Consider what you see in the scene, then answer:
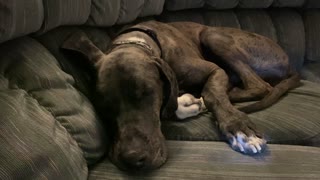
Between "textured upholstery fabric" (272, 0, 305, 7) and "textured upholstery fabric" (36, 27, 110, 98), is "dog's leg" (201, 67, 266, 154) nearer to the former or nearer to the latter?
"textured upholstery fabric" (36, 27, 110, 98)

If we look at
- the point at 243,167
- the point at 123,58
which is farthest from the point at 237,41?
the point at 243,167

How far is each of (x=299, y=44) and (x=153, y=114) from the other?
5.04 ft

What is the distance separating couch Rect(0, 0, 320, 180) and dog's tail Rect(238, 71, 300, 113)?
0.03m

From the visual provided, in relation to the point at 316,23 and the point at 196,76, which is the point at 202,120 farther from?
the point at 316,23

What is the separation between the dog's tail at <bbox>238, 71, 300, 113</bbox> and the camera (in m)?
2.09

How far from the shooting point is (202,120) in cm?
199

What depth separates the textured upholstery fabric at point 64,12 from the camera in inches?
65.8

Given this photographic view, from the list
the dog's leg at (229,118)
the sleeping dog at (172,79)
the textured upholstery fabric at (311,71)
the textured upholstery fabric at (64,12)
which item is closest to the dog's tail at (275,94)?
the sleeping dog at (172,79)

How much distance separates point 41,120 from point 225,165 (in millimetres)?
606

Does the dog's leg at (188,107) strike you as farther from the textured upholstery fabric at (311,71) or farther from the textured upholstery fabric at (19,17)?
the textured upholstery fabric at (311,71)

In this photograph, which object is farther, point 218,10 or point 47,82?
point 218,10

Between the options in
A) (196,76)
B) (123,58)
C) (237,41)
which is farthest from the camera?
(237,41)

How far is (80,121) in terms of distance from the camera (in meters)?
1.58

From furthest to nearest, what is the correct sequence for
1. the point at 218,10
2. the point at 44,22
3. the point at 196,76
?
1. the point at 218,10
2. the point at 196,76
3. the point at 44,22
